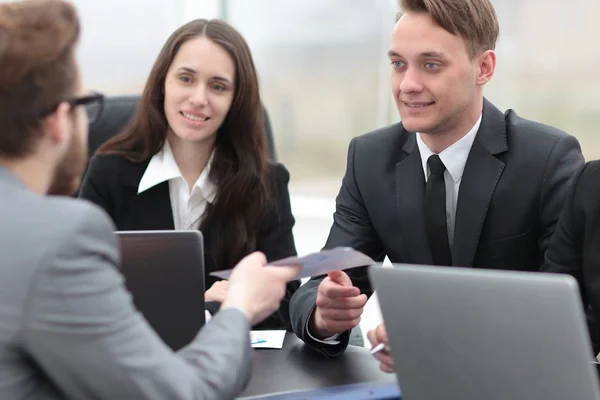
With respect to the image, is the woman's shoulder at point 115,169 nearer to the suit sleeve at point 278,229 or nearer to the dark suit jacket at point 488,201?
the suit sleeve at point 278,229

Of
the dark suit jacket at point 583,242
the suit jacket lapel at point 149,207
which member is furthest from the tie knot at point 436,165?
the suit jacket lapel at point 149,207

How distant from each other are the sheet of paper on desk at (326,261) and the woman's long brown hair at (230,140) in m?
0.88

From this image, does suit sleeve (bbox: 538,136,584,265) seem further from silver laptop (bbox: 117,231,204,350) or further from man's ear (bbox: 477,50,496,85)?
silver laptop (bbox: 117,231,204,350)

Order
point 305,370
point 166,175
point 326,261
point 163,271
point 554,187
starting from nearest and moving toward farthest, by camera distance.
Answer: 1. point 326,261
2. point 163,271
3. point 305,370
4. point 554,187
5. point 166,175

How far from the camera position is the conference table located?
Result: 154 centimetres

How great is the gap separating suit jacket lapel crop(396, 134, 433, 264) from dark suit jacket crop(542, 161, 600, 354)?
35 cm

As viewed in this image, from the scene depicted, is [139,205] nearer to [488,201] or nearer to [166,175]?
[166,175]

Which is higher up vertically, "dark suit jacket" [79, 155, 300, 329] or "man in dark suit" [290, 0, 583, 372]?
"man in dark suit" [290, 0, 583, 372]

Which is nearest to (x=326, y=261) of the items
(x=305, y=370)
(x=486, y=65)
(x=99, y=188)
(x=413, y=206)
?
(x=305, y=370)

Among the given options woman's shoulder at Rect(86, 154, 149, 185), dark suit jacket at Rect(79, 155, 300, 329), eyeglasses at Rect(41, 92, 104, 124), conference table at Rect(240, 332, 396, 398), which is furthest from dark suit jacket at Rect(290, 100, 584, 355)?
eyeglasses at Rect(41, 92, 104, 124)

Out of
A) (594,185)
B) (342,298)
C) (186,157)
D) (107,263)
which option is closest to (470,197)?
(594,185)

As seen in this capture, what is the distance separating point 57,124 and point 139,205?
1257mm

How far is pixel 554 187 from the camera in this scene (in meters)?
1.94

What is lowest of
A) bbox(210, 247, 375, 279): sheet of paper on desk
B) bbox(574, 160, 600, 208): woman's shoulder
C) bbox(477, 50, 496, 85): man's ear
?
bbox(210, 247, 375, 279): sheet of paper on desk
